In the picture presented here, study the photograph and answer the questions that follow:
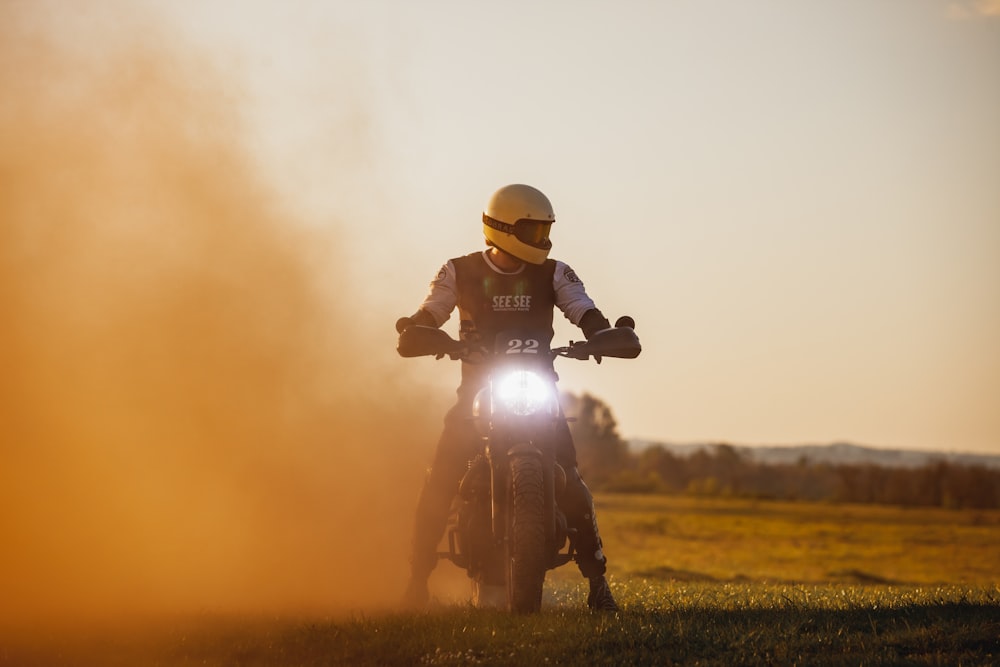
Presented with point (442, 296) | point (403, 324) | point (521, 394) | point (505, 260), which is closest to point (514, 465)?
point (521, 394)

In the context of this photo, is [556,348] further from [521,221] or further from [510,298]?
[521,221]

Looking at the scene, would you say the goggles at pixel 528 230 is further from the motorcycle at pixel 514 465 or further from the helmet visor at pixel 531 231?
the motorcycle at pixel 514 465

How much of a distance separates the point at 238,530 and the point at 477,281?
829 cm

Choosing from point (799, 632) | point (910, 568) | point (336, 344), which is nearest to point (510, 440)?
point (799, 632)

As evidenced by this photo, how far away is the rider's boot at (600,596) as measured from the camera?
11852 mm

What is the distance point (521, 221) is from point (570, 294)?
81cm

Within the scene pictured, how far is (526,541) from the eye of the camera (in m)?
10.7

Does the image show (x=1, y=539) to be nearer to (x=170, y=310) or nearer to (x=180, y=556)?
(x=180, y=556)

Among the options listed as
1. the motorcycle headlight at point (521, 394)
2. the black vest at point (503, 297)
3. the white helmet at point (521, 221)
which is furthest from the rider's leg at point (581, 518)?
the white helmet at point (521, 221)

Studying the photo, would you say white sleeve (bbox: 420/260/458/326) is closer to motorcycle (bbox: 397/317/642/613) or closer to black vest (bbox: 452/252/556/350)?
black vest (bbox: 452/252/556/350)

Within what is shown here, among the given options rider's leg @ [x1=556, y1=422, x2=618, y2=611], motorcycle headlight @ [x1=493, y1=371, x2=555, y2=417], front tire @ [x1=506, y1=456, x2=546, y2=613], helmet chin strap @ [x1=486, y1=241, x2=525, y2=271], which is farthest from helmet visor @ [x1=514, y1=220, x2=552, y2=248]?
front tire @ [x1=506, y1=456, x2=546, y2=613]

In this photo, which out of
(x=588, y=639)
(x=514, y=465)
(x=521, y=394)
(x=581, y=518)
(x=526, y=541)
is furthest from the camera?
(x=581, y=518)

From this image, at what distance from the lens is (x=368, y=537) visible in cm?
1906

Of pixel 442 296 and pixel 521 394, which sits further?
pixel 442 296
